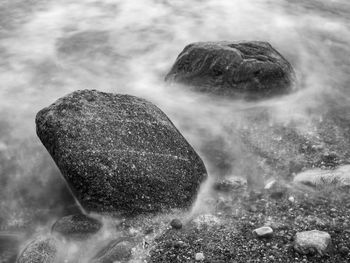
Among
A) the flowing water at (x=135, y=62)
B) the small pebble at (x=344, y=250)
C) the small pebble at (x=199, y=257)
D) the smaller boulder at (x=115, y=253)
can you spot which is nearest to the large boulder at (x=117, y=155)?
the smaller boulder at (x=115, y=253)

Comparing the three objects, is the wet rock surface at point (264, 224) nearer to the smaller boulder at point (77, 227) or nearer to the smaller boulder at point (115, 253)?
the smaller boulder at point (115, 253)

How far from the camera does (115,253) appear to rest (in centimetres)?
430

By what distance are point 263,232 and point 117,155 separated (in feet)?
6.19

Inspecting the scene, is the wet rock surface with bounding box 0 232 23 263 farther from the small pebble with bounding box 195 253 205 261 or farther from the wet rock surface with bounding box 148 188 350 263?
the small pebble with bounding box 195 253 205 261

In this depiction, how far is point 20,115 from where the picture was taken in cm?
716

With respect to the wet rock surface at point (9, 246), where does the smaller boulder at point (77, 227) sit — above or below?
above

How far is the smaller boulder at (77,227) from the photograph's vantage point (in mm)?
4620

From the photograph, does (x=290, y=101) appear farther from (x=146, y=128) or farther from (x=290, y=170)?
(x=146, y=128)

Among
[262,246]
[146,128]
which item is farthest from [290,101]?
[262,246]

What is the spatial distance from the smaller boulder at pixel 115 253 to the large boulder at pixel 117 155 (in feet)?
1.44

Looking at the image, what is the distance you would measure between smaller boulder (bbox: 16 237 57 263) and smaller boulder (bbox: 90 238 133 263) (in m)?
0.45

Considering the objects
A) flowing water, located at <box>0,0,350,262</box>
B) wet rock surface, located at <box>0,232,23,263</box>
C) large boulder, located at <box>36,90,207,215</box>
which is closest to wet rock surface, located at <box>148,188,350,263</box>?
large boulder, located at <box>36,90,207,215</box>

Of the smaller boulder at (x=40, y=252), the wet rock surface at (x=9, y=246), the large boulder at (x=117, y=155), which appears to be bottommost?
the wet rock surface at (x=9, y=246)

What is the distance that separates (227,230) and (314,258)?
96 centimetres
